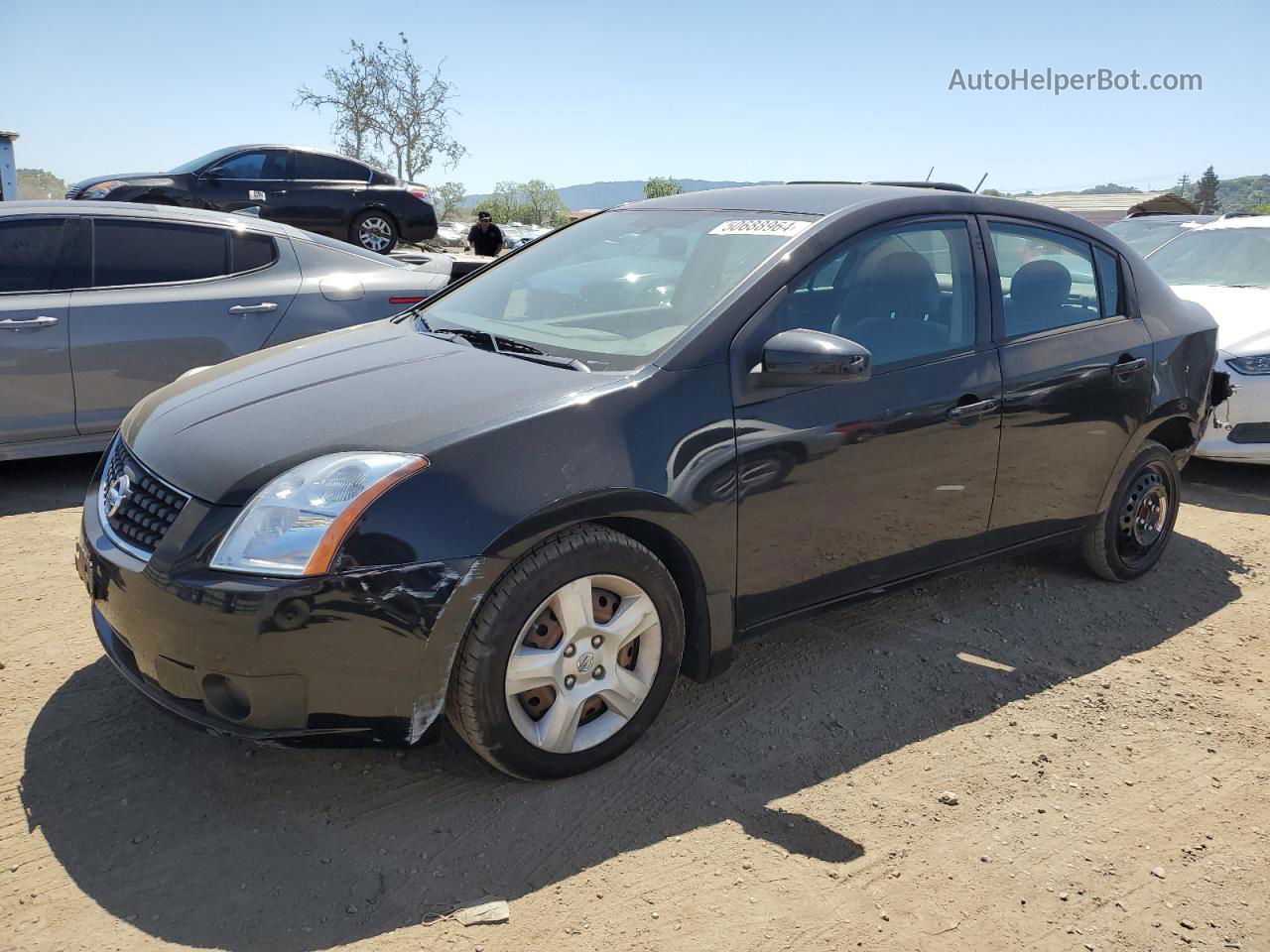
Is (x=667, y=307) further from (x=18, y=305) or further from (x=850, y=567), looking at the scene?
(x=18, y=305)

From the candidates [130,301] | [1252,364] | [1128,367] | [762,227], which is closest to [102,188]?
[130,301]

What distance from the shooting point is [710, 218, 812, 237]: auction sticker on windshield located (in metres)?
3.37

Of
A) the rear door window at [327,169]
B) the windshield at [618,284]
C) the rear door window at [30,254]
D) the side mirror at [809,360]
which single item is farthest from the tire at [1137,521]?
the rear door window at [327,169]

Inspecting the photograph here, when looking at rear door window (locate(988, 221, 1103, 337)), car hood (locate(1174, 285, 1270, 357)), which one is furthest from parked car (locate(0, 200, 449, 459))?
car hood (locate(1174, 285, 1270, 357))

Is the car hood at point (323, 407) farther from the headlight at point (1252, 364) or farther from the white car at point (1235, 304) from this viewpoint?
the headlight at point (1252, 364)

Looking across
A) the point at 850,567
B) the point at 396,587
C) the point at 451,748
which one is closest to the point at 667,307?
the point at 850,567

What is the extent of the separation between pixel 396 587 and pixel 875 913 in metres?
1.39

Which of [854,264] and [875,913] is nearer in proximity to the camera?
[875,913]

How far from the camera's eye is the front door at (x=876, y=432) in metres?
3.11

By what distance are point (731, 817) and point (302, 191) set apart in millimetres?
11581

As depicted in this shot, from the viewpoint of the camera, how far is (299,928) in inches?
90.7

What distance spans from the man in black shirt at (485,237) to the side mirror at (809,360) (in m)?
11.4

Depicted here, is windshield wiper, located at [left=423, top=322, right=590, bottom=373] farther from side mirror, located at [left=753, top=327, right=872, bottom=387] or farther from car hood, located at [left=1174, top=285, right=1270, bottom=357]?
car hood, located at [left=1174, top=285, right=1270, bottom=357]

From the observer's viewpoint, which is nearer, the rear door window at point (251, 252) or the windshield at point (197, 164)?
the rear door window at point (251, 252)
